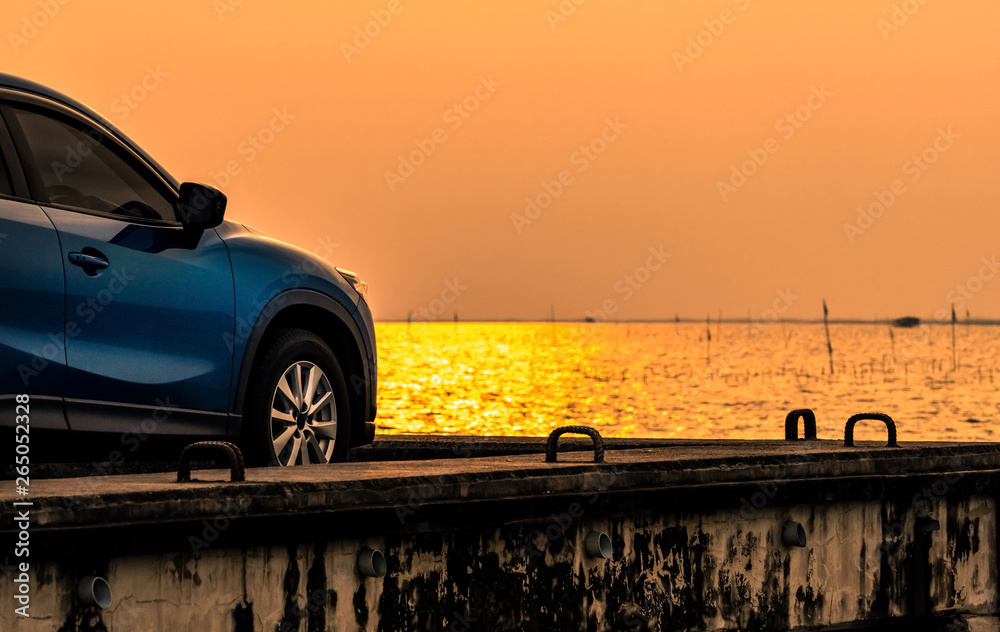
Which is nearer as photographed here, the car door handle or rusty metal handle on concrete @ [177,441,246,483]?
rusty metal handle on concrete @ [177,441,246,483]

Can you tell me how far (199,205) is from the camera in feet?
18.5

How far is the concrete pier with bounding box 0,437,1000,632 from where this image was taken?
409cm

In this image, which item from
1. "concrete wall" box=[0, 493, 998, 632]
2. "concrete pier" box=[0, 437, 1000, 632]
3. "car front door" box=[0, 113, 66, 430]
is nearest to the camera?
"concrete pier" box=[0, 437, 1000, 632]

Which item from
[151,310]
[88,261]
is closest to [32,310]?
[88,261]

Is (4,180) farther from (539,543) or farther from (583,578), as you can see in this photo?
(583,578)

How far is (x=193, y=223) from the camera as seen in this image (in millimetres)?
5637

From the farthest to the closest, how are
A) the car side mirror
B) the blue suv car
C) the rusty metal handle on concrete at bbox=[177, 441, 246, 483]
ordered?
the car side mirror → the blue suv car → the rusty metal handle on concrete at bbox=[177, 441, 246, 483]

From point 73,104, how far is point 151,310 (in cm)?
94

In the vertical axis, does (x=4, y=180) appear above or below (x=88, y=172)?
below

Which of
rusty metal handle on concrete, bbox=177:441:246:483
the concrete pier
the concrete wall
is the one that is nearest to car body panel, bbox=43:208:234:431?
the concrete pier

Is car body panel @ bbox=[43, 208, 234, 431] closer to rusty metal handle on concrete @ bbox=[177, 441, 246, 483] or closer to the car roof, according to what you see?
the car roof

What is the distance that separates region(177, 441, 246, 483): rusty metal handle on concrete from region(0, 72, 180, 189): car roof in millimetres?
1693

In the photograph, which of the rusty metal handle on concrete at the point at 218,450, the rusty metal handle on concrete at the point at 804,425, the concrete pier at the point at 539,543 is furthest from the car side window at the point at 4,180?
the rusty metal handle on concrete at the point at 804,425

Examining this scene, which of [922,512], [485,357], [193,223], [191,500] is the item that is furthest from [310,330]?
[485,357]
